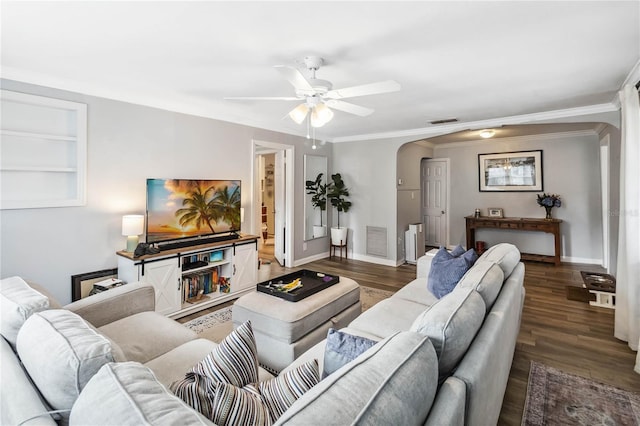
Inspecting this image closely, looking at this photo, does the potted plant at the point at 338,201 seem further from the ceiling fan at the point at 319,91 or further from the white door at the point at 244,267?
the ceiling fan at the point at 319,91

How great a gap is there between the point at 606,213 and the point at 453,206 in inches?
99.6

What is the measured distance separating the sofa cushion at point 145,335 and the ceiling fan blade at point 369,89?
6.48ft

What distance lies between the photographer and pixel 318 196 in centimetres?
600

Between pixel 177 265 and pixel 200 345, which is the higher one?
pixel 177 265

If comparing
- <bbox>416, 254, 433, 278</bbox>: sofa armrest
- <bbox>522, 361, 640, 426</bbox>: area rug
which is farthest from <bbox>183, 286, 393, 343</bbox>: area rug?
<bbox>522, 361, 640, 426</bbox>: area rug

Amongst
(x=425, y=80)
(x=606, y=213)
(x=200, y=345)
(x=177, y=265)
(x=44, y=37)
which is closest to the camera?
(x=200, y=345)

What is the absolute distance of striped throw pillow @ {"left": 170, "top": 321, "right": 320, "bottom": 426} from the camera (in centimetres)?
94

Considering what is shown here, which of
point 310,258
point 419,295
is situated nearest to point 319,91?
point 419,295

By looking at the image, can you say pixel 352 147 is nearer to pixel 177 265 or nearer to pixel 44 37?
pixel 177 265

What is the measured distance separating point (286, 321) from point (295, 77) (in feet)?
5.58

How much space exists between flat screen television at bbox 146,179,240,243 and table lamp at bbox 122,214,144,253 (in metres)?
0.13

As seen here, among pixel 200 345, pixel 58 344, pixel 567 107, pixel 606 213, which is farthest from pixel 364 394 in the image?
pixel 606 213

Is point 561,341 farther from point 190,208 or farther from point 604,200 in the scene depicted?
point 190,208

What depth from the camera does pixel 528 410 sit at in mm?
1983
